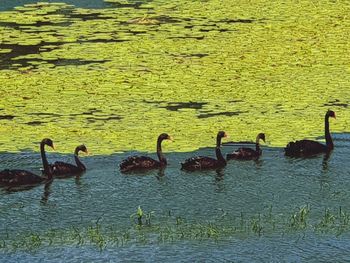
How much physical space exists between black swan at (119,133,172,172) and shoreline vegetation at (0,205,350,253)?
5.61ft

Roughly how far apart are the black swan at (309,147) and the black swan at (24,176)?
11.8 feet

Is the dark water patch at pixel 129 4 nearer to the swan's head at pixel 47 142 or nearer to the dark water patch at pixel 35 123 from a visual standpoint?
the dark water patch at pixel 35 123

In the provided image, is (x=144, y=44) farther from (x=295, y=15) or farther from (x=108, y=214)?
(x=108, y=214)

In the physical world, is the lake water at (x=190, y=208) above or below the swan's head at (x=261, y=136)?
below

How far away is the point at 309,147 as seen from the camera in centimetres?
1508

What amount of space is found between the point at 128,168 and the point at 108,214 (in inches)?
66.7

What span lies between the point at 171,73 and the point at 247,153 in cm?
541

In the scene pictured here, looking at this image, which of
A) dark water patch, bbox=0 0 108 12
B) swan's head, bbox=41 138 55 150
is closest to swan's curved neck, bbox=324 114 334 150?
swan's head, bbox=41 138 55 150

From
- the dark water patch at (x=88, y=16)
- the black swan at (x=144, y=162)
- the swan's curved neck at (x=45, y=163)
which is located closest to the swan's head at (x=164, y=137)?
the black swan at (x=144, y=162)

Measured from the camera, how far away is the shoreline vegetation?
11.7m

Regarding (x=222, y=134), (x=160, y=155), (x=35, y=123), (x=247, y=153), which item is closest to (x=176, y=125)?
(x=222, y=134)

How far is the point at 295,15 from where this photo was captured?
87.4 ft

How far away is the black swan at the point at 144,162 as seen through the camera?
14.2 m

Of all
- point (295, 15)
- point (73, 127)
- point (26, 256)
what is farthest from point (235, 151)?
point (295, 15)
